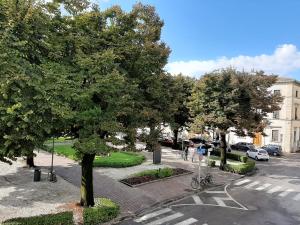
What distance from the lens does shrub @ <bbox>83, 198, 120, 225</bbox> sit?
1844 centimetres

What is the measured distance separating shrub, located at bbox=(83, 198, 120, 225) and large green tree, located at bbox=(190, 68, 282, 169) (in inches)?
700

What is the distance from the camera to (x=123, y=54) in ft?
62.8

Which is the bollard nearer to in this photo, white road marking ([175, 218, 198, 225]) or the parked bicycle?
white road marking ([175, 218, 198, 225])

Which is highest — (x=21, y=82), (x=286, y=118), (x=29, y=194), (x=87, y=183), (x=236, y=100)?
(x=236, y=100)

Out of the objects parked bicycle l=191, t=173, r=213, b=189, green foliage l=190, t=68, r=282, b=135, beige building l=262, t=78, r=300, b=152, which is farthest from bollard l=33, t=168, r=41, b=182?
beige building l=262, t=78, r=300, b=152

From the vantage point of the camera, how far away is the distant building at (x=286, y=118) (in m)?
59.2

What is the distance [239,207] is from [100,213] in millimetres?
9926

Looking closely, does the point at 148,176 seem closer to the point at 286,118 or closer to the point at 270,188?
the point at 270,188

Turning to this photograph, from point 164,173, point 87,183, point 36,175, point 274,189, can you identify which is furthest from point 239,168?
point 36,175

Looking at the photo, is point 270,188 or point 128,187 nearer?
point 128,187

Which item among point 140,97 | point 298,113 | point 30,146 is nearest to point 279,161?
point 298,113

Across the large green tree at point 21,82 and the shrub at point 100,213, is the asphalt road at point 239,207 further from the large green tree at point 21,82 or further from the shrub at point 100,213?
the large green tree at point 21,82

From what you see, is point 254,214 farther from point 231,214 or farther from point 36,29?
point 36,29

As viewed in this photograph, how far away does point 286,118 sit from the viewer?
59.5 meters
